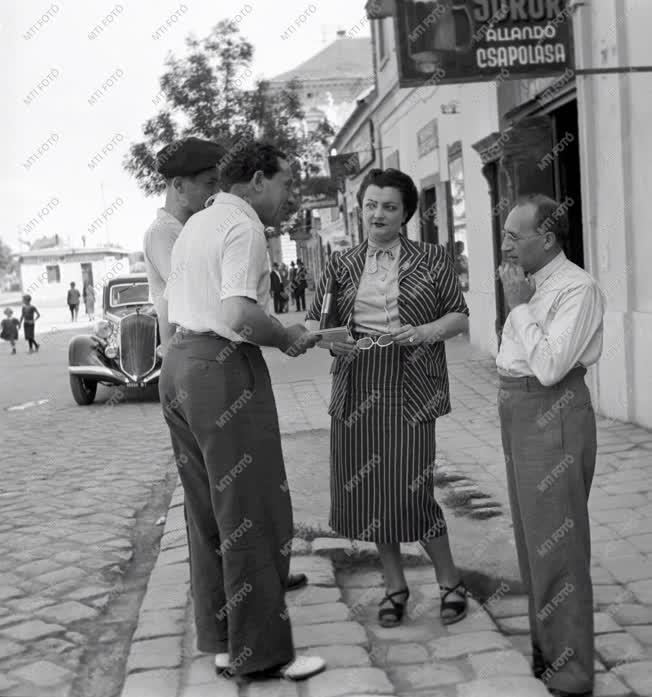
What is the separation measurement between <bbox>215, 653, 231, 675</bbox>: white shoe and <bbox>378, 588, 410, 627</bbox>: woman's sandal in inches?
29.5

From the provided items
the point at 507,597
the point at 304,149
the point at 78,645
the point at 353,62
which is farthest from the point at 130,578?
the point at 353,62

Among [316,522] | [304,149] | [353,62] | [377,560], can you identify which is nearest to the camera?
[377,560]

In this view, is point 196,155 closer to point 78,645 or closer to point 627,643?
point 78,645

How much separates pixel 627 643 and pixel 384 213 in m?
1.95

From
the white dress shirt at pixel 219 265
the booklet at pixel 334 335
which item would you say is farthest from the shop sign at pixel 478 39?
the white dress shirt at pixel 219 265

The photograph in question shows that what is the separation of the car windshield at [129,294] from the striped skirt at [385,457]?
10688mm

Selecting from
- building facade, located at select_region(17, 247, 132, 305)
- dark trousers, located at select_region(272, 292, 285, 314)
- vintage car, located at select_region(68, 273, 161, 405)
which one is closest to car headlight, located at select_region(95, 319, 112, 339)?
vintage car, located at select_region(68, 273, 161, 405)

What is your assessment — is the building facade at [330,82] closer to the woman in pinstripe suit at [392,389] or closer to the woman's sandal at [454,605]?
the woman in pinstripe suit at [392,389]

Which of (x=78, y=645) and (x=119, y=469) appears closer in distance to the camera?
(x=78, y=645)

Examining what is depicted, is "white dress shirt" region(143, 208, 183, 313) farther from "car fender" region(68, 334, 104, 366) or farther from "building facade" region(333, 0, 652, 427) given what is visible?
"car fender" region(68, 334, 104, 366)

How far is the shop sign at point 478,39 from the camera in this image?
830 cm

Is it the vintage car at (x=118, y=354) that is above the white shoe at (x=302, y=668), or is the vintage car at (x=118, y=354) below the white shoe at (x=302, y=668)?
above

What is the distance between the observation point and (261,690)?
354cm

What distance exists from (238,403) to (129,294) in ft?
37.8
